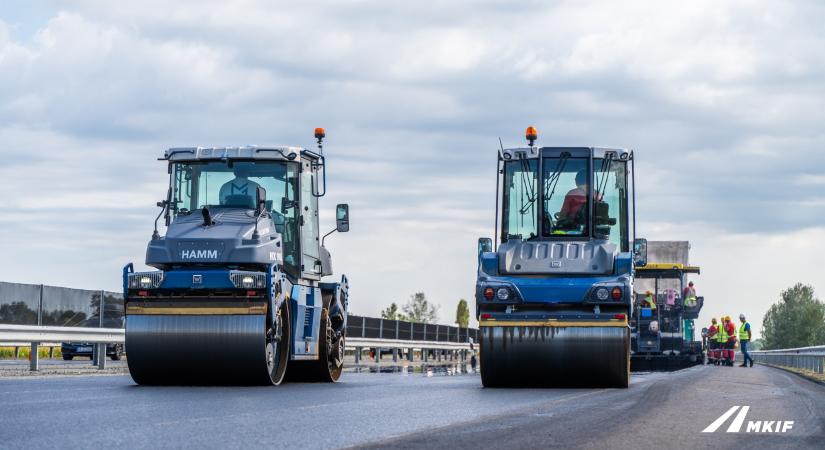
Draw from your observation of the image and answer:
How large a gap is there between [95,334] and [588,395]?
9.91 meters

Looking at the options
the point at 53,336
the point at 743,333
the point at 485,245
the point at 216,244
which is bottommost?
the point at 53,336

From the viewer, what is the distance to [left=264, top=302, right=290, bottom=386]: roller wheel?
51.6ft

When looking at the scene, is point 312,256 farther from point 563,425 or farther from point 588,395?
point 563,425

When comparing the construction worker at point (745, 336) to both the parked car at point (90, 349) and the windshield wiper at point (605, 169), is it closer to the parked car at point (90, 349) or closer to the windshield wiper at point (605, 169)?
the parked car at point (90, 349)

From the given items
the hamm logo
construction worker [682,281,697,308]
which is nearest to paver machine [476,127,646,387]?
the hamm logo

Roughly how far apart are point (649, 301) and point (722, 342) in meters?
7.12

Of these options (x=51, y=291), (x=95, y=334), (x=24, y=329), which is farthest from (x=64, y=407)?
(x=51, y=291)

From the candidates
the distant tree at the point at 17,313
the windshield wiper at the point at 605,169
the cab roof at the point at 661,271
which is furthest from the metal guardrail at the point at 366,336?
the windshield wiper at the point at 605,169

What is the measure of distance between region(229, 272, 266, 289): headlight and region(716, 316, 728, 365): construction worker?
24374mm

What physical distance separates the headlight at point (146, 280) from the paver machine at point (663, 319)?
17116 millimetres

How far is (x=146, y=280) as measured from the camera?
15.7m

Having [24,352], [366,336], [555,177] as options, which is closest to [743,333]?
[366,336]

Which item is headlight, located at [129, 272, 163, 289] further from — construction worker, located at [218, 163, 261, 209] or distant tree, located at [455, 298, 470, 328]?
distant tree, located at [455, 298, 470, 328]

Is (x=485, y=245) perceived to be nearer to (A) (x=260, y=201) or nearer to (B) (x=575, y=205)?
(B) (x=575, y=205)
